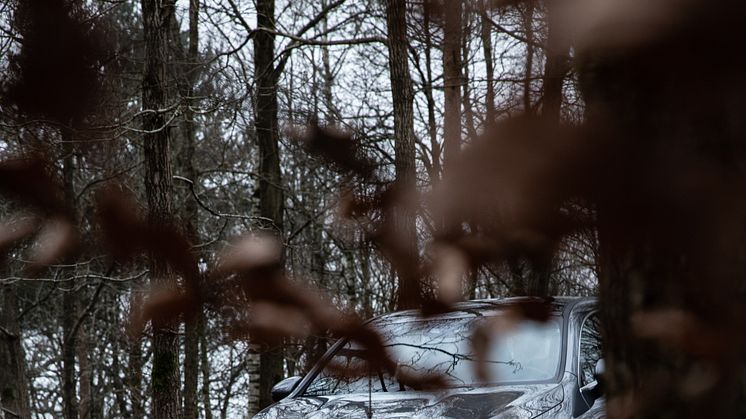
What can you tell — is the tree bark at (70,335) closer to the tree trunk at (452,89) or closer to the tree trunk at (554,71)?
the tree trunk at (452,89)

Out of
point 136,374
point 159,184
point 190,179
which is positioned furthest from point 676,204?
point 136,374

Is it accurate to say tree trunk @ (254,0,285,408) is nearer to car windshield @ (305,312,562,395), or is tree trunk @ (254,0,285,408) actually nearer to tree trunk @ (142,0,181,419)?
tree trunk @ (142,0,181,419)

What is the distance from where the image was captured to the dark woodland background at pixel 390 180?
208 centimetres

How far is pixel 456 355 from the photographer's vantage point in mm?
5094

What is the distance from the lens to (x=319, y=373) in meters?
5.71

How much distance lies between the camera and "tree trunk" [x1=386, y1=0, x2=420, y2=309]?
8.77 metres

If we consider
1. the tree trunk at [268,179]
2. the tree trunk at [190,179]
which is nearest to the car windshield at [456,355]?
the tree trunk at [190,179]

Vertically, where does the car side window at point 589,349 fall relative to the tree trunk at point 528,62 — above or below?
below

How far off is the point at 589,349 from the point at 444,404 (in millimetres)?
1125

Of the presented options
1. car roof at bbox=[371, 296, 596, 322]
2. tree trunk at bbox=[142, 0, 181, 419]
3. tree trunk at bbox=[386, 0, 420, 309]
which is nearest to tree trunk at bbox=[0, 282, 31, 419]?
tree trunk at bbox=[142, 0, 181, 419]

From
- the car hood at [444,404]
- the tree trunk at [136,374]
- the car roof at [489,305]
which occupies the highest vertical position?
the car roof at [489,305]

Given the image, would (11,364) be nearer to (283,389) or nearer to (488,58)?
(488,58)

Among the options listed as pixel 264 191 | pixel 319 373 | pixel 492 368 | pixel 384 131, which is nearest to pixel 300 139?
pixel 264 191

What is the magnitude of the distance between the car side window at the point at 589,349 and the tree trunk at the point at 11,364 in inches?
392
